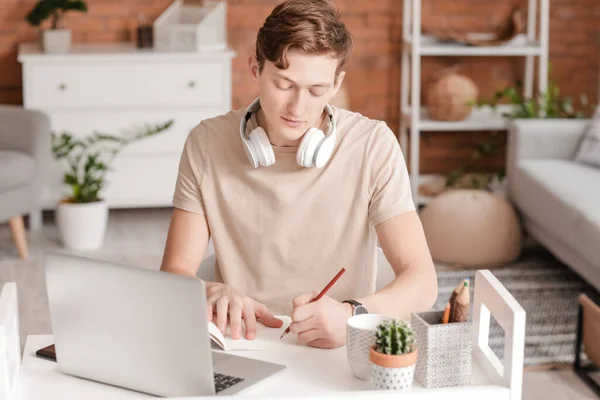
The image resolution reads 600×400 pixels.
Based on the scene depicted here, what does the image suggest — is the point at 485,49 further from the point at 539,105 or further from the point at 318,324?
the point at 318,324

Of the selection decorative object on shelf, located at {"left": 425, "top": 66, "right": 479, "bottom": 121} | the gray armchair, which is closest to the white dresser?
the gray armchair

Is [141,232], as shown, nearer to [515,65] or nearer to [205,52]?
[205,52]

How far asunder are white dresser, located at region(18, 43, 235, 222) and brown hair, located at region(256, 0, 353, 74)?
8.83 feet

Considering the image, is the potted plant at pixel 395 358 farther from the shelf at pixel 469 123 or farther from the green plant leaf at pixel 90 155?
the shelf at pixel 469 123

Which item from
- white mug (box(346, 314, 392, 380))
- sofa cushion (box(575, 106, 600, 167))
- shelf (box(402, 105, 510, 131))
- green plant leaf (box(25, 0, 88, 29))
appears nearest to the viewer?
white mug (box(346, 314, 392, 380))

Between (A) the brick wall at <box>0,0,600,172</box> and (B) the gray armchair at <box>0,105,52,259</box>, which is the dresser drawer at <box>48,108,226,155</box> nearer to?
(B) the gray armchair at <box>0,105,52,259</box>

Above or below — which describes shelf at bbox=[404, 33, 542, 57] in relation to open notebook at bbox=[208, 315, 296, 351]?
above

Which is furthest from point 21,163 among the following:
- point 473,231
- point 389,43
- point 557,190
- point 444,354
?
point 444,354

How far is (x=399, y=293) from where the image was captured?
5.38ft

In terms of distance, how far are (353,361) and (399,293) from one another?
35cm

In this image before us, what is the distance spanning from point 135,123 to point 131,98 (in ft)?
0.39

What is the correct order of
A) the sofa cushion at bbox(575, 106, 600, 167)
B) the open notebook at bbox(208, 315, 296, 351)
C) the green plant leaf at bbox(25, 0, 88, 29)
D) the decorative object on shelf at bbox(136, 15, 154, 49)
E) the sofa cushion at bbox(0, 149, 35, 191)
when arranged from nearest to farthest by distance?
the open notebook at bbox(208, 315, 296, 351) < the sofa cushion at bbox(0, 149, 35, 191) < the sofa cushion at bbox(575, 106, 600, 167) < the green plant leaf at bbox(25, 0, 88, 29) < the decorative object on shelf at bbox(136, 15, 154, 49)

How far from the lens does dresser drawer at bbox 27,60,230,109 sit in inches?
169

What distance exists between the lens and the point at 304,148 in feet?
5.63
